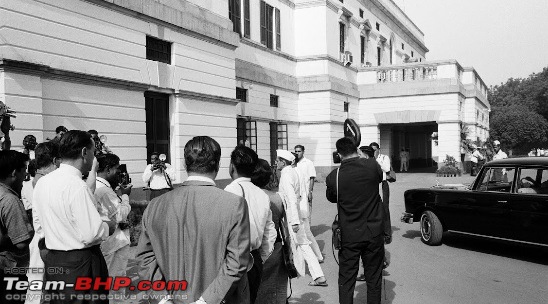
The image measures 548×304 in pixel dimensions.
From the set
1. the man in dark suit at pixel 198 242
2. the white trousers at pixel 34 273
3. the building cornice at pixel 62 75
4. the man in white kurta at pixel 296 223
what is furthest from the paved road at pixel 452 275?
the building cornice at pixel 62 75

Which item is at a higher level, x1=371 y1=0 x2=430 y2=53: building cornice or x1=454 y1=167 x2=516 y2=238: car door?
x1=371 y1=0 x2=430 y2=53: building cornice

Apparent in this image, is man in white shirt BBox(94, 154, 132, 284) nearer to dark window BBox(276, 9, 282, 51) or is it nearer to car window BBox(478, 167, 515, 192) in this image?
car window BBox(478, 167, 515, 192)

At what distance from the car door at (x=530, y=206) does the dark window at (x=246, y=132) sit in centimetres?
1163

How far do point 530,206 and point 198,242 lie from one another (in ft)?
20.2

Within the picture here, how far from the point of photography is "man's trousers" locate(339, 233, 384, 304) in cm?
467

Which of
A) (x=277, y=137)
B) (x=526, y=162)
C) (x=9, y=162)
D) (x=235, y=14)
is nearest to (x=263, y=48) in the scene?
(x=235, y=14)

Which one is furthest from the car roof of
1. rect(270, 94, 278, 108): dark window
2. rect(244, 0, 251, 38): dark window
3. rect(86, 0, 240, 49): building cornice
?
rect(270, 94, 278, 108): dark window

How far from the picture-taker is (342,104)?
2445 centimetres

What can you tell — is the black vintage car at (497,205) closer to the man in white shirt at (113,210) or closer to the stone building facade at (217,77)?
the man in white shirt at (113,210)

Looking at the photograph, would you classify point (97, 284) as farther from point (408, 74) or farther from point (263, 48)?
point (408, 74)

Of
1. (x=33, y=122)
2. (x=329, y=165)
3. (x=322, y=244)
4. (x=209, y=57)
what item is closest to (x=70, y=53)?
(x=33, y=122)

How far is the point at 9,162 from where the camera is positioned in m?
4.10

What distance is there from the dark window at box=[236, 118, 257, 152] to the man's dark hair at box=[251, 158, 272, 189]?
1363 cm

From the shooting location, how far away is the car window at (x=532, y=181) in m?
7.27
